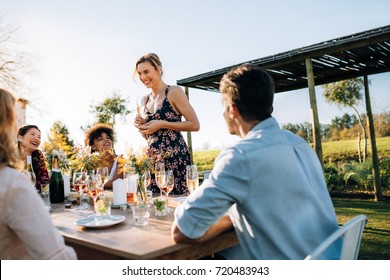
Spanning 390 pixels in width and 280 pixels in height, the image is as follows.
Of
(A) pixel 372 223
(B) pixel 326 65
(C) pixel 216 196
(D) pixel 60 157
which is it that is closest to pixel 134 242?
(C) pixel 216 196

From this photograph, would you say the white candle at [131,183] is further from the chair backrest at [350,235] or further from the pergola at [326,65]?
the pergola at [326,65]

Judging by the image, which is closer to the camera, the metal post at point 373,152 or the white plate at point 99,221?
the white plate at point 99,221

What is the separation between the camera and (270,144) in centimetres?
142

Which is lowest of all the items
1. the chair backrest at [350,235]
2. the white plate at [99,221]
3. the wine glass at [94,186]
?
the chair backrest at [350,235]

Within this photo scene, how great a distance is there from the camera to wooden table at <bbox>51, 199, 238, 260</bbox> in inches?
53.4

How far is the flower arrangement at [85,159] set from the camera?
262 centimetres

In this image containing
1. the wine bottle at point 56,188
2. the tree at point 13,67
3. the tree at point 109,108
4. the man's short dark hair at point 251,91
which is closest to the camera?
the man's short dark hair at point 251,91

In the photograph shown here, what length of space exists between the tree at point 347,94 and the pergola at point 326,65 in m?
0.53

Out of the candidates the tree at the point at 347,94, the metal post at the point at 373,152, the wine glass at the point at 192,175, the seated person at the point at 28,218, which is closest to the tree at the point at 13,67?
the tree at the point at 347,94

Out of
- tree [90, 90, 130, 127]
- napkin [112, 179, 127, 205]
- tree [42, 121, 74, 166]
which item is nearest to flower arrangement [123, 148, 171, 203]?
napkin [112, 179, 127, 205]

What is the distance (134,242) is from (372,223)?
4.72 meters
